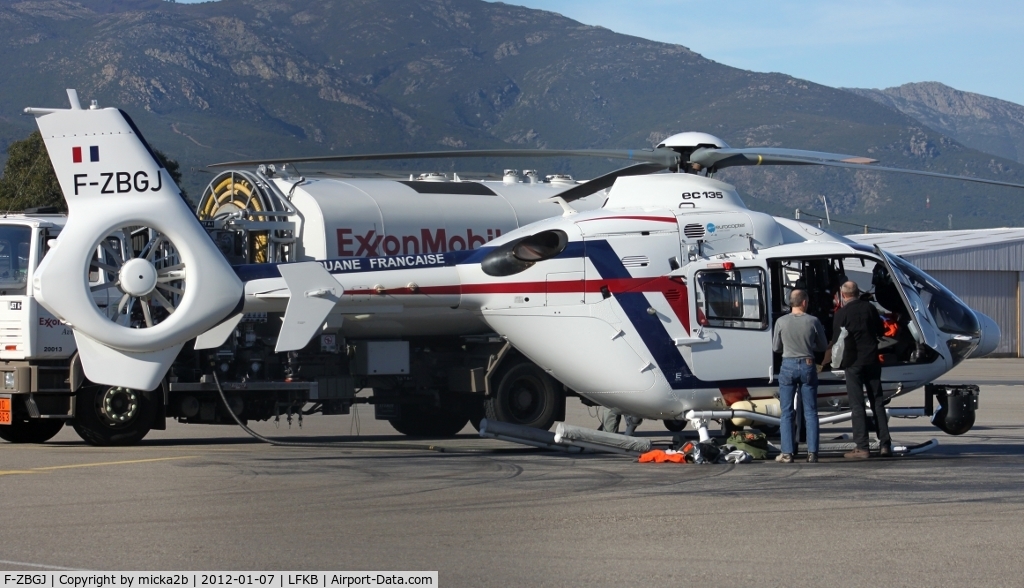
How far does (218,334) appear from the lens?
1282 cm

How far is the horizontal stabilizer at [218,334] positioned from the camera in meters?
12.8

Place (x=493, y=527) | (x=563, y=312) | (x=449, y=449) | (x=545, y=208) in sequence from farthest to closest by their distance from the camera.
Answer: (x=545, y=208) < (x=449, y=449) < (x=563, y=312) < (x=493, y=527)

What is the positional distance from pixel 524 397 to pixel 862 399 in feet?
16.2

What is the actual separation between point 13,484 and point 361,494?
10.4ft

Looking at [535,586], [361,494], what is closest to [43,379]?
[361,494]

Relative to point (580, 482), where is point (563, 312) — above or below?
above

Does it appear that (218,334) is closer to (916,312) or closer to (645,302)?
(645,302)

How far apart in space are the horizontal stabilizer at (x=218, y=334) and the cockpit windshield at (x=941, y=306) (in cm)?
748

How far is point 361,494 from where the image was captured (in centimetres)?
1062

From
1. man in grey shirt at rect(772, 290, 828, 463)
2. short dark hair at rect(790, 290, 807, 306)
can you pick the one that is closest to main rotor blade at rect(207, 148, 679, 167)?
short dark hair at rect(790, 290, 807, 306)

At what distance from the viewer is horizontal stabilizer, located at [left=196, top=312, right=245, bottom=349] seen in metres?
12.8

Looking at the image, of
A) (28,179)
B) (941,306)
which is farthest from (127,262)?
(28,179)

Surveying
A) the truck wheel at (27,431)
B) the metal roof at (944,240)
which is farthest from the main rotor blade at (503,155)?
the metal roof at (944,240)

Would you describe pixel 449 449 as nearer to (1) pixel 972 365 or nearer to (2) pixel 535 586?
(2) pixel 535 586
